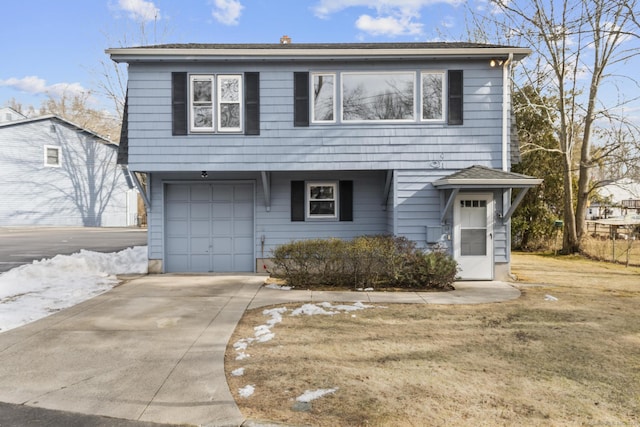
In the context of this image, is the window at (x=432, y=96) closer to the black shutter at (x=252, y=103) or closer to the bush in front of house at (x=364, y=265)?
the bush in front of house at (x=364, y=265)

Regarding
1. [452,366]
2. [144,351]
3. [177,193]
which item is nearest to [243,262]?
[177,193]

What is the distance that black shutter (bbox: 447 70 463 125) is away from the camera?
10.2m

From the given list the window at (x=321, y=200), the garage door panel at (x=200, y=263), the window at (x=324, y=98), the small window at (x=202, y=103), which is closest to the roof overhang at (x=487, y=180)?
the window at (x=321, y=200)

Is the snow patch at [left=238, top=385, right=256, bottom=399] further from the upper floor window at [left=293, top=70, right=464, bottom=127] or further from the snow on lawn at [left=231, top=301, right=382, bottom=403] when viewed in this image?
the upper floor window at [left=293, top=70, right=464, bottom=127]

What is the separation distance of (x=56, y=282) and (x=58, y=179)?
23.3 m

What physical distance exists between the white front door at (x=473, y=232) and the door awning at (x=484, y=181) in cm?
38

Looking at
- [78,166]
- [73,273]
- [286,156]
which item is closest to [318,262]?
[286,156]

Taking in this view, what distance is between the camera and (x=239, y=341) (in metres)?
5.55

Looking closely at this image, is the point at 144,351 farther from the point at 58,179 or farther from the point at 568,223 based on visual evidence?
the point at 58,179

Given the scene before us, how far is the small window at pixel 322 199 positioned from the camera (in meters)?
11.1

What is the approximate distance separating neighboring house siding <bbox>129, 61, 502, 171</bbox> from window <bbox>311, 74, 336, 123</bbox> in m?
0.20

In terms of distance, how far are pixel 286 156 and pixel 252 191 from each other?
164 cm

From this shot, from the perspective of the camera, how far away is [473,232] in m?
10.2

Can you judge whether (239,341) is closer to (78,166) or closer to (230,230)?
(230,230)
